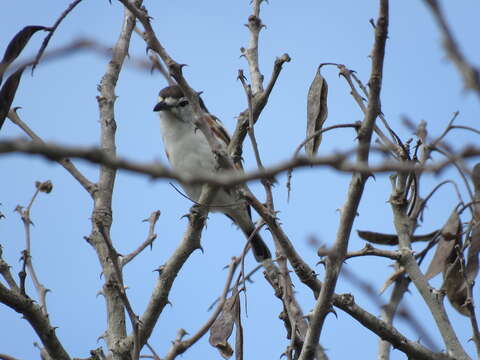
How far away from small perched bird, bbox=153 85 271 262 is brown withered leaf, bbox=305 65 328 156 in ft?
10.5

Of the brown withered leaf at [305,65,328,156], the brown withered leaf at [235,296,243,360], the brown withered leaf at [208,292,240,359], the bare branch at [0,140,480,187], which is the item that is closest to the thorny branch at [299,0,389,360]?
the brown withered leaf at [235,296,243,360]

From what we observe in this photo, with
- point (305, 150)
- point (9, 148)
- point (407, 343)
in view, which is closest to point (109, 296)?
point (305, 150)

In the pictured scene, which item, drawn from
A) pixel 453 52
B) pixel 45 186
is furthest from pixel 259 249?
pixel 453 52

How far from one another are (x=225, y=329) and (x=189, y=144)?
358 centimetres

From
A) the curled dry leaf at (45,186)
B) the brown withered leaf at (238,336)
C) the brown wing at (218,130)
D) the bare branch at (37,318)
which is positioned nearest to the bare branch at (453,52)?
the brown withered leaf at (238,336)

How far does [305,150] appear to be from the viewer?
11.8ft

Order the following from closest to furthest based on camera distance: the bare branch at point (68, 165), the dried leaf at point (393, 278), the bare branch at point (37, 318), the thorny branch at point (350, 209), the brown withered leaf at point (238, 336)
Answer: the thorny branch at point (350, 209)
the brown withered leaf at point (238, 336)
the bare branch at point (37, 318)
the dried leaf at point (393, 278)
the bare branch at point (68, 165)

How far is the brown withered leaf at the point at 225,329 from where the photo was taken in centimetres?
380

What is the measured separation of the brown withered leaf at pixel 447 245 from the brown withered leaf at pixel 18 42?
238 centimetres

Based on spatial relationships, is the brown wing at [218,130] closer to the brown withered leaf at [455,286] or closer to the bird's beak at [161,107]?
the bird's beak at [161,107]

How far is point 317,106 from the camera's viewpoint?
3.75m

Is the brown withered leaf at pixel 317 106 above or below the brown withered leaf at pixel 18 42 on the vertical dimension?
above

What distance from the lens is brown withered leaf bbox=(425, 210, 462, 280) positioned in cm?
389

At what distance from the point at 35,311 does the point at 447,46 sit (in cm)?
296
